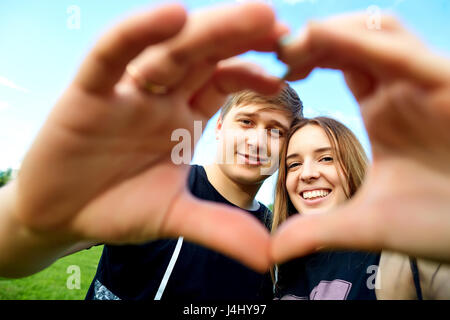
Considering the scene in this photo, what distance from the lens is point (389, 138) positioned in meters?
0.61

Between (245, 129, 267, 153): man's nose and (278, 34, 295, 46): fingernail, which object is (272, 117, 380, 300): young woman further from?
(278, 34, 295, 46): fingernail

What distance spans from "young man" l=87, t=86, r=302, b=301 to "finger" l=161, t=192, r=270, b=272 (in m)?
0.92

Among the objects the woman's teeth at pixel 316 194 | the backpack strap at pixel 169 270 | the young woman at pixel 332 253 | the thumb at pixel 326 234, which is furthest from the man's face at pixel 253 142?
the thumb at pixel 326 234

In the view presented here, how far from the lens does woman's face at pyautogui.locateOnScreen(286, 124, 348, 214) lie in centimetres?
170

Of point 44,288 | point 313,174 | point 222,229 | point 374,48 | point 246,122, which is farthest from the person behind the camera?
point 44,288

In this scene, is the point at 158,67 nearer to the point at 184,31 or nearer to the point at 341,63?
the point at 184,31

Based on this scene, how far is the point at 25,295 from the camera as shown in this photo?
4.96 m

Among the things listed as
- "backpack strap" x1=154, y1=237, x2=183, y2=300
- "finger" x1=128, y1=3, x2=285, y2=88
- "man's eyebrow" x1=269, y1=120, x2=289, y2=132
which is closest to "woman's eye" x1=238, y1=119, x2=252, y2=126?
"man's eyebrow" x1=269, y1=120, x2=289, y2=132

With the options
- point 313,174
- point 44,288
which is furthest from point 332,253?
point 44,288

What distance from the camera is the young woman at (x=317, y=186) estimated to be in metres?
1.45

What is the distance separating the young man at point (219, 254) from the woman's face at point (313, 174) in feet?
0.45

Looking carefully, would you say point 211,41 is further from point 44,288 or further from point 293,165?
point 44,288

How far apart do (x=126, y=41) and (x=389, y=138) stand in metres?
0.58
